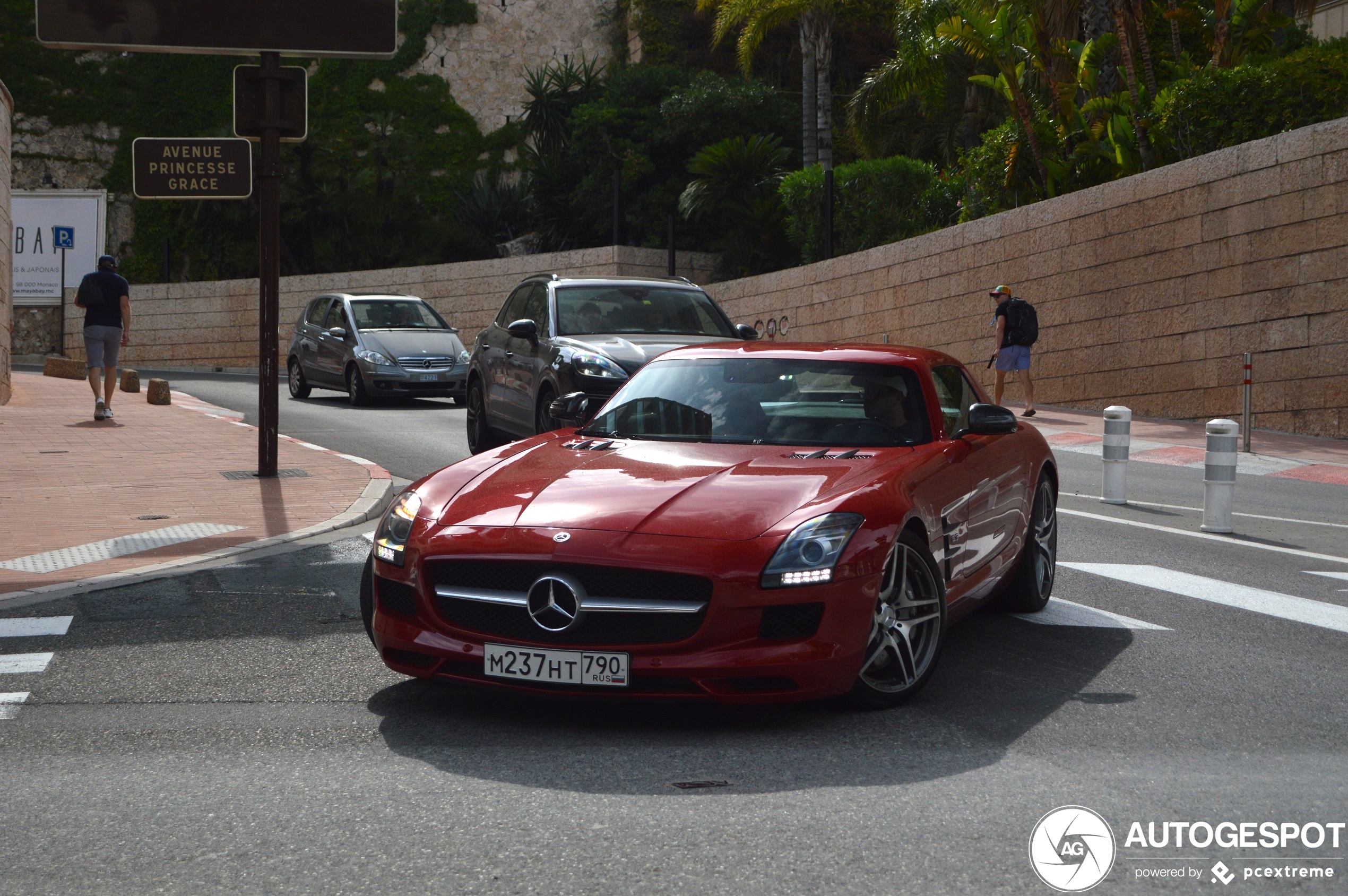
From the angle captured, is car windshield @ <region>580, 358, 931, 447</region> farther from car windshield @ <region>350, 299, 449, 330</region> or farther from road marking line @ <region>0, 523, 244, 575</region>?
car windshield @ <region>350, 299, 449, 330</region>

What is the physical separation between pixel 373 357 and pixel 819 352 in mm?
16631

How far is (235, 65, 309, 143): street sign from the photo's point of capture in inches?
478

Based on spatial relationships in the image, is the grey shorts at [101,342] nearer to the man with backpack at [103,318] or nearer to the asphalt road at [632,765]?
the man with backpack at [103,318]

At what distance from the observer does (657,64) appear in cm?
4175

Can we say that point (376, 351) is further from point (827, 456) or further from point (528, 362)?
point (827, 456)

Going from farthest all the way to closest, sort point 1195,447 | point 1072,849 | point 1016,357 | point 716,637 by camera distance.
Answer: point 1016,357
point 1195,447
point 716,637
point 1072,849

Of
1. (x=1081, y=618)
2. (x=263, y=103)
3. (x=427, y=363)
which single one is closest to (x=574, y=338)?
(x=263, y=103)

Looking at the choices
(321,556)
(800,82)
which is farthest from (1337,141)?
(800,82)

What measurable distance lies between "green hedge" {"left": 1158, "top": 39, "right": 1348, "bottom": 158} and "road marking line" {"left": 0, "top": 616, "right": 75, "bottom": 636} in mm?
16757

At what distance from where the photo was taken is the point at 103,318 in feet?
58.1

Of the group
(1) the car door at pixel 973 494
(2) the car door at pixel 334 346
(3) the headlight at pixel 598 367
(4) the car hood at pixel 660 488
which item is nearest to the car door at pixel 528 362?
(3) the headlight at pixel 598 367

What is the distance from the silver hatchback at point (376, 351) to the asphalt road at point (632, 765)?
15029mm

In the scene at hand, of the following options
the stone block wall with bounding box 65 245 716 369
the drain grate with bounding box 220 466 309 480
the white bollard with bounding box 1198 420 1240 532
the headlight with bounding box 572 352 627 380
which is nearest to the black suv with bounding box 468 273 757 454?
the headlight with bounding box 572 352 627 380

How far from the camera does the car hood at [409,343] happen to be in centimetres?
2261
